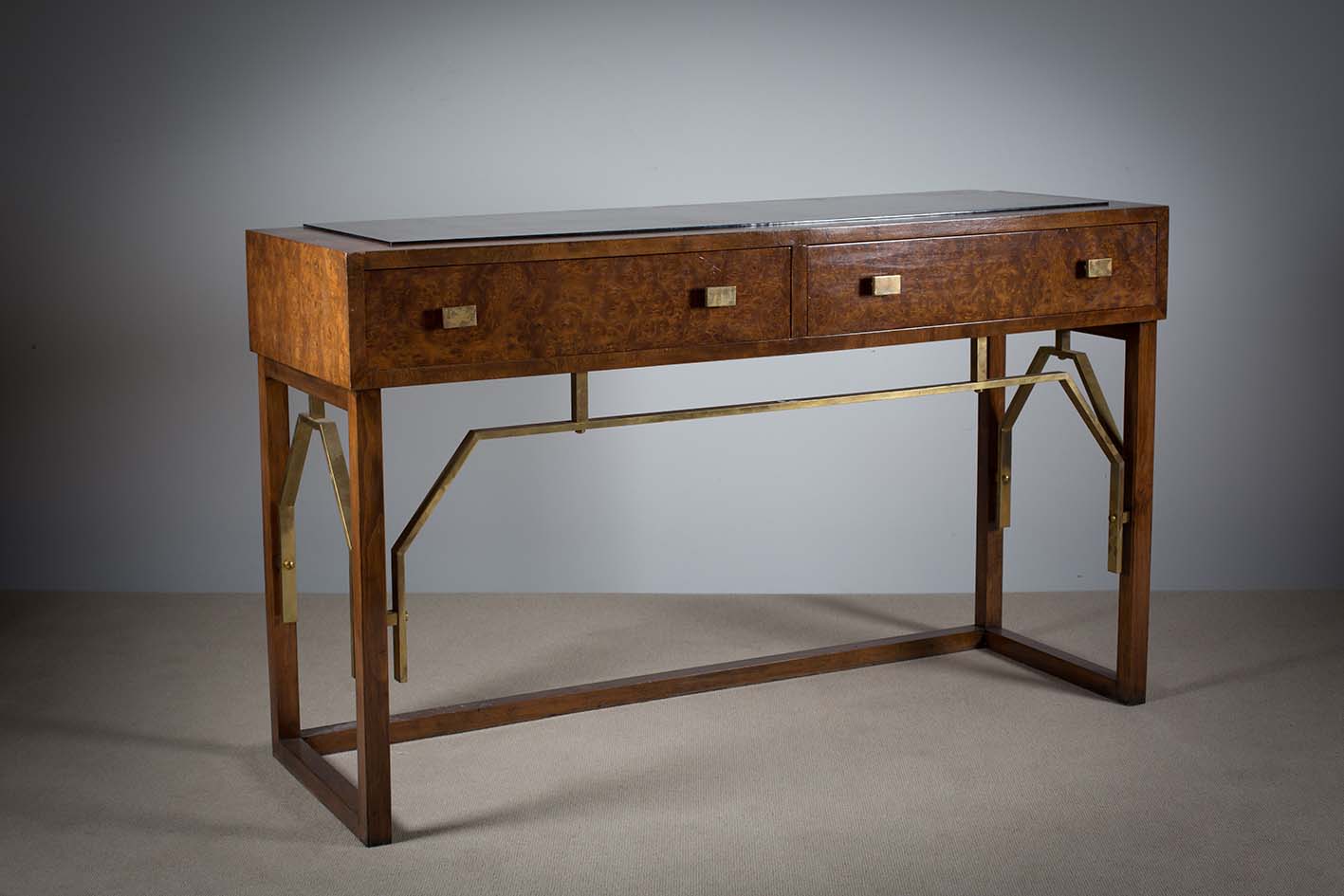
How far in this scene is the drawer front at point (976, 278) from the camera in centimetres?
310

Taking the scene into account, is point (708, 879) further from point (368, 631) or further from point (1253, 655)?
point (1253, 655)

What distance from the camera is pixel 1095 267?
10.9 feet

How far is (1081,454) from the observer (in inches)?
179

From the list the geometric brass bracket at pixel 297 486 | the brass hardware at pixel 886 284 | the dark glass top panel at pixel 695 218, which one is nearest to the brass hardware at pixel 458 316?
the dark glass top panel at pixel 695 218

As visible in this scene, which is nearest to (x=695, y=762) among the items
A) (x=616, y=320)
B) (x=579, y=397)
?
(x=579, y=397)

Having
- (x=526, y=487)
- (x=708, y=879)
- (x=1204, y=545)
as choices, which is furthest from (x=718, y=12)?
(x=708, y=879)

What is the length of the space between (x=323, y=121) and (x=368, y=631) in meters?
1.87

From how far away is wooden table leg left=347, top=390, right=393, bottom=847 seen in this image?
2789mm

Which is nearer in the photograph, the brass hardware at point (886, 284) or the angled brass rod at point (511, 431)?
the angled brass rod at point (511, 431)

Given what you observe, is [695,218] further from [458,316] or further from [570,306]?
[458,316]

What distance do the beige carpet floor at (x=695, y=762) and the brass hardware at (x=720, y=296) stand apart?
92cm

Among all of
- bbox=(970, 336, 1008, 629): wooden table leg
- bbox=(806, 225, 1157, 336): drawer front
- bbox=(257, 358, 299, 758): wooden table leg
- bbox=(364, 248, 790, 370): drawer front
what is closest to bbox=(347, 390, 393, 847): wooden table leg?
bbox=(364, 248, 790, 370): drawer front

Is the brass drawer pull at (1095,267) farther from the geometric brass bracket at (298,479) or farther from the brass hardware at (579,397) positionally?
the geometric brass bracket at (298,479)

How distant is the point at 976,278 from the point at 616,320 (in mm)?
775
